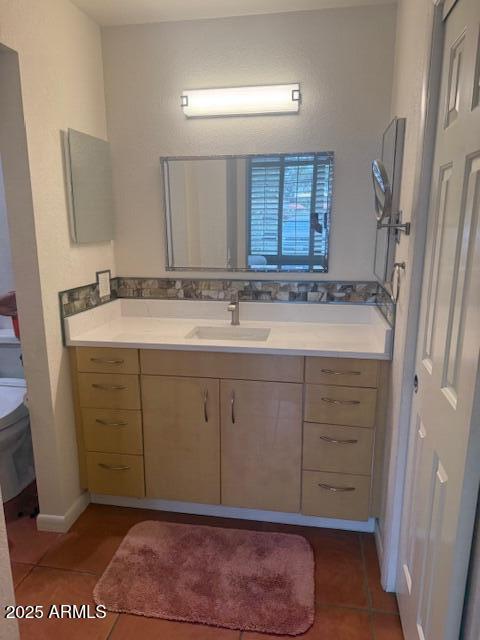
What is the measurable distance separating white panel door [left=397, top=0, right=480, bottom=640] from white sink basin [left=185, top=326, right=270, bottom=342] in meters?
1.02

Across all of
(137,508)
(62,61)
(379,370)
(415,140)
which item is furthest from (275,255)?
(137,508)

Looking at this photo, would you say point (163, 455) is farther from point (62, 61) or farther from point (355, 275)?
point (62, 61)

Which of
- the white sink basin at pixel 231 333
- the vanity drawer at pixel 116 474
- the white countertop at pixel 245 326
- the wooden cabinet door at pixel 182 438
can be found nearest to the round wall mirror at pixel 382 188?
the white countertop at pixel 245 326

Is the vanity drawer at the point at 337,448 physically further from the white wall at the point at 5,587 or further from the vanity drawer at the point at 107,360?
the white wall at the point at 5,587

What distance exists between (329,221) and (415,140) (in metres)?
0.82

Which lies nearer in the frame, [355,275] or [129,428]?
[129,428]

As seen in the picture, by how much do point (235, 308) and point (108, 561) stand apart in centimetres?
133

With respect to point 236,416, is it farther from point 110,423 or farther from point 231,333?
point 110,423

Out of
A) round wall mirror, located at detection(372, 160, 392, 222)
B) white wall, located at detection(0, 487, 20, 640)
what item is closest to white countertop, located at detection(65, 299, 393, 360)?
round wall mirror, located at detection(372, 160, 392, 222)

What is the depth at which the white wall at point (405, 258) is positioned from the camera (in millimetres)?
1420

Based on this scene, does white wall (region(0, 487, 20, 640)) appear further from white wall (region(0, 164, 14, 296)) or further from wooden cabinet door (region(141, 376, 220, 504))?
white wall (region(0, 164, 14, 296))

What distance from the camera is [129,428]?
2.13 m

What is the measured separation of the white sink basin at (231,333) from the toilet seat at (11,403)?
97cm

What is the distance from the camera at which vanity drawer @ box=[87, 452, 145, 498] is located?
7.09 feet
